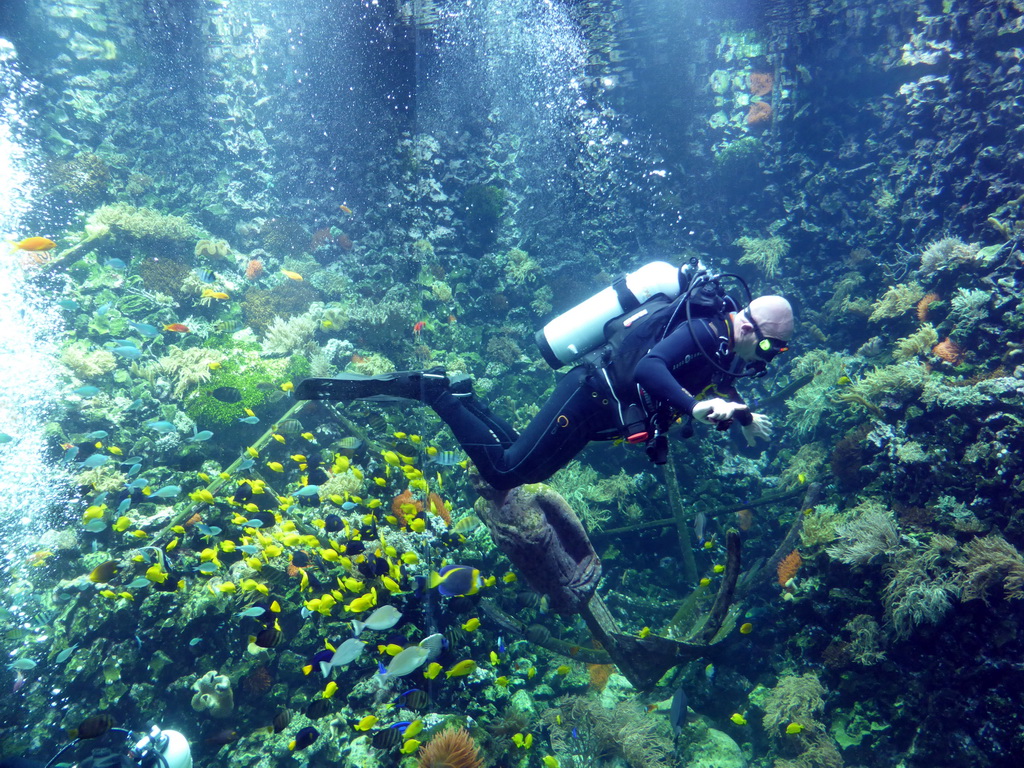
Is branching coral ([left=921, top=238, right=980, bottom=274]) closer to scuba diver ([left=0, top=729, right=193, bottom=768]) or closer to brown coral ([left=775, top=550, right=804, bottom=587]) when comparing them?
brown coral ([left=775, top=550, right=804, bottom=587])

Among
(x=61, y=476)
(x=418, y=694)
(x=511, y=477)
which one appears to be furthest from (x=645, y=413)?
(x=61, y=476)

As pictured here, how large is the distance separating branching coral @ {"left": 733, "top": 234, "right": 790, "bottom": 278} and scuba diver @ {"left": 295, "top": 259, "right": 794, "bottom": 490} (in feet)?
27.2

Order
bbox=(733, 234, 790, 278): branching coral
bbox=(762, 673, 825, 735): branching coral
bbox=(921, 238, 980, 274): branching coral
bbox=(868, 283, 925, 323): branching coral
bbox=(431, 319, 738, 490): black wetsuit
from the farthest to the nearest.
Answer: bbox=(733, 234, 790, 278): branching coral → bbox=(868, 283, 925, 323): branching coral → bbox=(921, 238, 980, 274): branching coral → bbox=(762, 673, 825, 735): branching coral → bbox=(431, 319, 738, 490): black wetsuit

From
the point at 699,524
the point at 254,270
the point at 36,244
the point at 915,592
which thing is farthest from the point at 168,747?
the point at 254,270

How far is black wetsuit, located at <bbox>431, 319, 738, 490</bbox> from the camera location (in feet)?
9.93

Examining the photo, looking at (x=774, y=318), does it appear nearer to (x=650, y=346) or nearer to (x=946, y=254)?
Answer: (x=650, y=346)

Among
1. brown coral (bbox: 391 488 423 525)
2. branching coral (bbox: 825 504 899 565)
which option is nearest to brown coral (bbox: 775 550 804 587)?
branching coral (bbox: 825 504 899 565)

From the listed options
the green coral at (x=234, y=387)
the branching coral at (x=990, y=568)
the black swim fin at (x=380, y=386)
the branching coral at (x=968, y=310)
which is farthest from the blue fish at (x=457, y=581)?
the branching coral at (x=968, y=310)

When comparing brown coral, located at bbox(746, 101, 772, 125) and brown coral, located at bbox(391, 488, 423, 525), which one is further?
brown coral, located at bbox(746, 101, 772, 125)

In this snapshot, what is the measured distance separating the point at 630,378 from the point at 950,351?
6.76m

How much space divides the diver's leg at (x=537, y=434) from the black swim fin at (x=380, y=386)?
0.17 metres

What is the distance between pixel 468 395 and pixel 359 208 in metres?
10.4

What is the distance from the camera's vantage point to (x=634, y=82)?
1333 cm

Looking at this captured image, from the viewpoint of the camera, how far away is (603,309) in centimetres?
400
